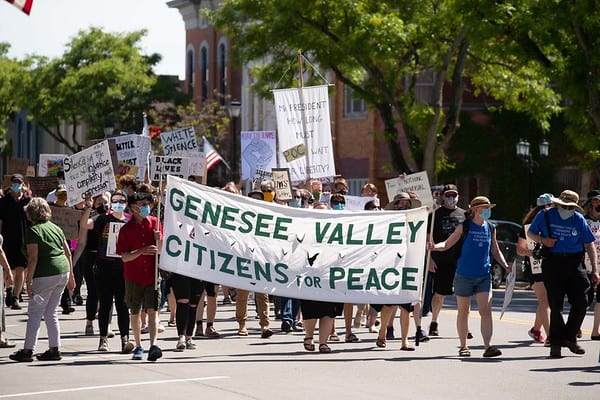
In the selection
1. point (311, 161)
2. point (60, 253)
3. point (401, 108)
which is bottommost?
point (60, 253)

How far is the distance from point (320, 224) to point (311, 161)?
915 cm

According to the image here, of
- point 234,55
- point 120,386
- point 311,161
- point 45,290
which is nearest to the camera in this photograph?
point 120,386

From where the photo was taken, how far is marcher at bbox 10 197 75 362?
13.9 meters

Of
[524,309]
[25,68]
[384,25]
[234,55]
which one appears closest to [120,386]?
[524,309]

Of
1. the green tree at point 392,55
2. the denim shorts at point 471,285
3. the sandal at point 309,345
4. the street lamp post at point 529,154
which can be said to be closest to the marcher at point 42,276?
the sandal at point 309,345

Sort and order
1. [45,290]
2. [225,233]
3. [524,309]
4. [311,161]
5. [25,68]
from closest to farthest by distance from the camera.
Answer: [45,290] < [225,233] < [524,309] < [311,161] < [25,68]

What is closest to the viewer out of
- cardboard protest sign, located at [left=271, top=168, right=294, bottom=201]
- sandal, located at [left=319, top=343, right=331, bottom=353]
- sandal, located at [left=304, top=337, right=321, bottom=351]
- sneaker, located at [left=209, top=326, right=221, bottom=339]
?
sandal, located at [left=319, top=343, right=331, bottom=353]

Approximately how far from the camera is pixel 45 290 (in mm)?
13938

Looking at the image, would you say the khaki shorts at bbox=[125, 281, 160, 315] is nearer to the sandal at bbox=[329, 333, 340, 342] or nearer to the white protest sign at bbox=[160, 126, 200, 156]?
the sandal at bbox=[329, 333, 340, 342]

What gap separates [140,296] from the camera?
46.5 feet

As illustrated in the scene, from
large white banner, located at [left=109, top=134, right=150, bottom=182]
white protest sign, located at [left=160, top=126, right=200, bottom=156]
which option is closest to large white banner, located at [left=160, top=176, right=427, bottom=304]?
large white banner, located at [left=109, top=134, right=150, bottom=182]

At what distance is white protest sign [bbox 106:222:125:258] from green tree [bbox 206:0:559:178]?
19340mm

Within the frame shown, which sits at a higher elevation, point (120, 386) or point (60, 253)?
point (60, 253)

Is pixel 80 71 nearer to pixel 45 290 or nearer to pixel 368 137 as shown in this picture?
pixel 368 137
